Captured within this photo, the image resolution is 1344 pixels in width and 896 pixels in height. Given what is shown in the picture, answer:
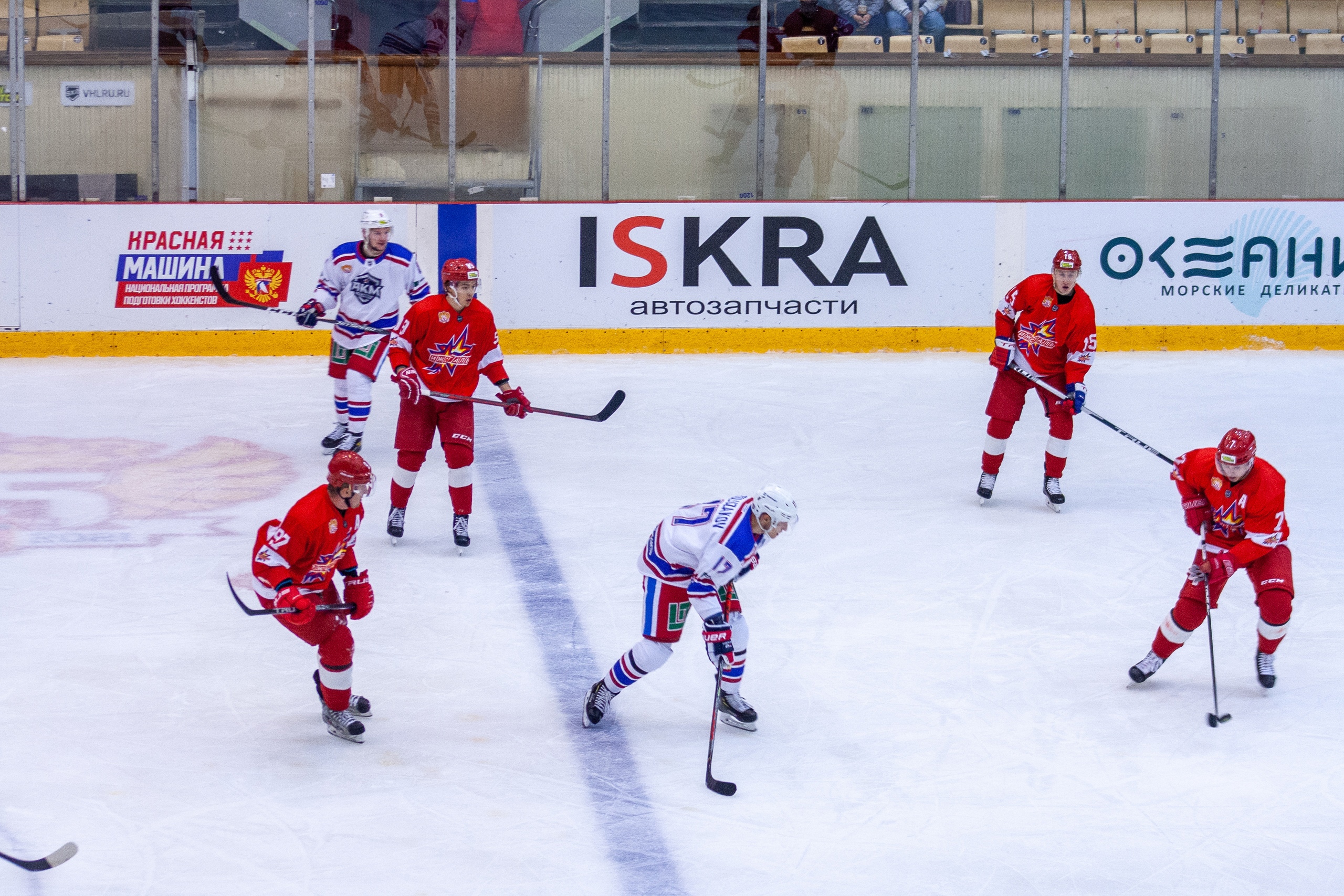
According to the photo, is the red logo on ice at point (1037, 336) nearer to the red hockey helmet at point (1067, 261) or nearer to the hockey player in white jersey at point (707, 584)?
the red hockey helmet at point (1067, 261)

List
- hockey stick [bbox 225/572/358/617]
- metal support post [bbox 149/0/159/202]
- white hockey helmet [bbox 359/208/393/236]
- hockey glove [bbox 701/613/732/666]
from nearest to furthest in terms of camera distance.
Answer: hockey stick [bbox 225/572/358/617] → hockey glove [bbox 701/613/732/666] → white hockey helmet [bbox 359/208/393/236] → metal support post [bbox 149/0/159/202]

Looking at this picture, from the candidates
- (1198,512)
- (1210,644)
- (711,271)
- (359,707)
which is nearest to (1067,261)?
(1198,512)

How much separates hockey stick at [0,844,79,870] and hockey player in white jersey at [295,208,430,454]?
4173 millimetres

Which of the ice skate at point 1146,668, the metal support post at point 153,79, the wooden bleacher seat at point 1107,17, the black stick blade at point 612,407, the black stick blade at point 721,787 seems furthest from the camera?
the wooden bleacher seat at point 1107,17

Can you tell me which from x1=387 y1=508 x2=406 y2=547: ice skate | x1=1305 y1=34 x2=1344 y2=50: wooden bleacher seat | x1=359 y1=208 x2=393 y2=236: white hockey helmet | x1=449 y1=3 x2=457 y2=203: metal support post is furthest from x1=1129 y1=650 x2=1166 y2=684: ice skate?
x1=1305 y1=34 x2=1344 y2=50: wooden bleacher seat

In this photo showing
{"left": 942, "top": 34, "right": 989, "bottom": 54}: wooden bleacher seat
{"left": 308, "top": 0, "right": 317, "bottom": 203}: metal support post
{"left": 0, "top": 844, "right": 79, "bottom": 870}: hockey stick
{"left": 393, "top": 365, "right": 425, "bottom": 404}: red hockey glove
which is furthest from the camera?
{"left": 942, "top": 34, "right": 989, "bottom": 54}: wooden bleacher seat

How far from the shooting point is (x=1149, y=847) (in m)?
3.65

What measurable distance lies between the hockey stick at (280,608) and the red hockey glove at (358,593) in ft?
0.04

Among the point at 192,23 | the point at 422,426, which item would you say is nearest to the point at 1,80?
the point at 192,23

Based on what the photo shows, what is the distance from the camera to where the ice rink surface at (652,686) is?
3.58 m

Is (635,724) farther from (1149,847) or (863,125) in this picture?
(863,125)

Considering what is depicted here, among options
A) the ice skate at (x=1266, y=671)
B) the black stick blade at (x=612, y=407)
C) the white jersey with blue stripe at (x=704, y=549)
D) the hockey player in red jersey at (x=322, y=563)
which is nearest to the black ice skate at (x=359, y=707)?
the hockey player in red jersey at (x=322, y=563)

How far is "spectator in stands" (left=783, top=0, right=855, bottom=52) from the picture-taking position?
1120 centimetres

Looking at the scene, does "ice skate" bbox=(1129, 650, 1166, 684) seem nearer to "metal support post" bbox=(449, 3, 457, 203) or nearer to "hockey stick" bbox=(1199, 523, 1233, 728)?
"hockey stick" bbox=(1199, 523, 1233, 728)
